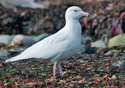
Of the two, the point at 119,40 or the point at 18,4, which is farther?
the point at 18,4

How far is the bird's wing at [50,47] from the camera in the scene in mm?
5626

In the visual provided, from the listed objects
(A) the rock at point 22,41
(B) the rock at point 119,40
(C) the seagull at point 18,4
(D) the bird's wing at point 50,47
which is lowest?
(D) the bird's wing at point 50,47

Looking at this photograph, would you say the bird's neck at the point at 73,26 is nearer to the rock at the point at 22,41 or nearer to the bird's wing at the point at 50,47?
the bird's wing at the point at 50,47

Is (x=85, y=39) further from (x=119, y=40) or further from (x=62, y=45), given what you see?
(x=62, y=45)

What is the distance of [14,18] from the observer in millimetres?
13250

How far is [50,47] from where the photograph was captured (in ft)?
18.8

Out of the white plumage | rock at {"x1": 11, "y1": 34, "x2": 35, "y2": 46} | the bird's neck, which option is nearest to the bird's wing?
the bird's neck

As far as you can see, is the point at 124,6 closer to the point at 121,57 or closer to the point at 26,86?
the point at 121,57

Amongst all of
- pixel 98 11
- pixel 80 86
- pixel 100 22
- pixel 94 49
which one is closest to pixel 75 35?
pixel 80 86

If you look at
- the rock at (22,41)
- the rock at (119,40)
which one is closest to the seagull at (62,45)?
the rock at (119,40)

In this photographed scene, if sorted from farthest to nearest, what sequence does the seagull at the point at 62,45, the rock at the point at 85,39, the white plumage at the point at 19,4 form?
1. the white plumage at the point at 19,4
2. the rock at the point at 85,39
3. the seagull at the point at 62,45

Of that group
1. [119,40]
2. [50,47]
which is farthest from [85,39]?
[50,47]

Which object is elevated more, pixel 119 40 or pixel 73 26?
pixel 73 26

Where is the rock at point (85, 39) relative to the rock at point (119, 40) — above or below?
above
